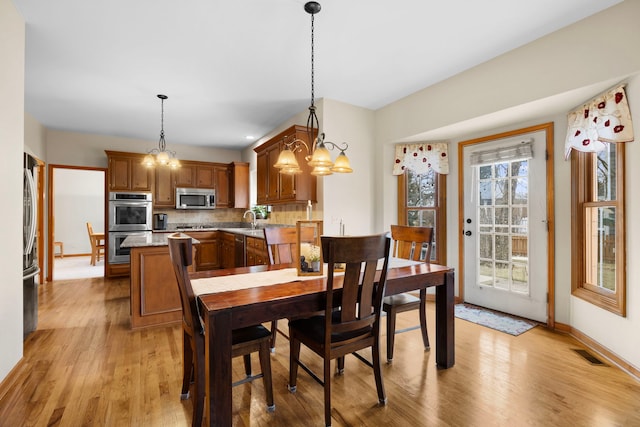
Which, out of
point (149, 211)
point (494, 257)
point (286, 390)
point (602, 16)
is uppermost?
point (602, 16)

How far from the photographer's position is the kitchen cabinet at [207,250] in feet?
18.8

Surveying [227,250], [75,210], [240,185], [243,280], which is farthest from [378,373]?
[75,210]

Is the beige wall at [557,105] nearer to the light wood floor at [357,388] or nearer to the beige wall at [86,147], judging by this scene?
the light wood floor at [357,388]

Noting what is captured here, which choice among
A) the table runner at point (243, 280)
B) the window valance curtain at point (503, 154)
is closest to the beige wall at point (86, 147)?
the table runner at point (243, 280)

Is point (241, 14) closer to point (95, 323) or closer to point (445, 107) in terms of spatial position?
point (445, 107)

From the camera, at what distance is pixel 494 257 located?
361 cm

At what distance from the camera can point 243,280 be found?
1.97m

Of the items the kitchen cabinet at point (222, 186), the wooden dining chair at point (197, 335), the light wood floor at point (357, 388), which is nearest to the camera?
the wooden dining chair at point (197, 335)

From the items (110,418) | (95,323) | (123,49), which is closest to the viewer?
(110,418)

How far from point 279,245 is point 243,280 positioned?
2.56 ft

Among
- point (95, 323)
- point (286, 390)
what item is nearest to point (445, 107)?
point (286, 390)

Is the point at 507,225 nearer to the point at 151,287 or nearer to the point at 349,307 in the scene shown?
the point at 349,307

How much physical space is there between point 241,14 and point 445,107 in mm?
2310

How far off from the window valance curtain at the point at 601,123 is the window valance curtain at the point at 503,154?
422mm
